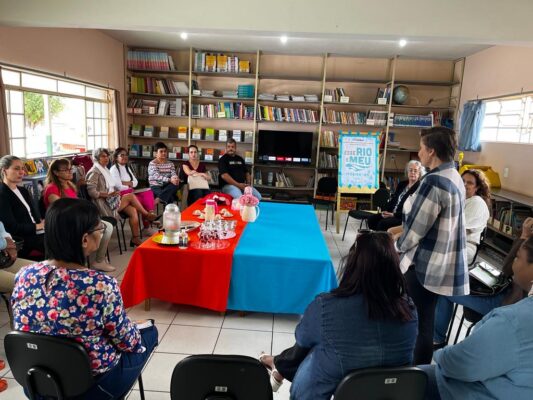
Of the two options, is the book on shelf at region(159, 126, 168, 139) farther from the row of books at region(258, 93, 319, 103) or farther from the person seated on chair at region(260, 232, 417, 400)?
the person seated on chair at region(260, 232, 417, 400)

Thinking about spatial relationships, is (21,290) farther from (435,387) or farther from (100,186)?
(100,186)

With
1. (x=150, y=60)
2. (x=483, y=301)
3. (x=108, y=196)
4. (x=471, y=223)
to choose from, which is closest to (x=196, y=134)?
(x=150, y=60)

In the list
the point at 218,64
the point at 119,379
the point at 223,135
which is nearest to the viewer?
the point at 119,379

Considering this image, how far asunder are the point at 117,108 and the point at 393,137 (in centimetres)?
507

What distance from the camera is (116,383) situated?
1.54 meters

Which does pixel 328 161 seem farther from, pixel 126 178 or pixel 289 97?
pixel 126 178

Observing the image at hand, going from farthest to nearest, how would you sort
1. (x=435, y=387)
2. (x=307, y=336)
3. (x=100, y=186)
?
(x=100, y=186) < (x=435, y=387) < (x=307, y=336)

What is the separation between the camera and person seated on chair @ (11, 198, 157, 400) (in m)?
1.36

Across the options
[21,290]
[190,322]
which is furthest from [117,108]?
[21,290]

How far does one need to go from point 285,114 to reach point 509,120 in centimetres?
356

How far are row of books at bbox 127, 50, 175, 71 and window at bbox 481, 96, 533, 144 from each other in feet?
17.9

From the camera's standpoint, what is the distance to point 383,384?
124 centimetres

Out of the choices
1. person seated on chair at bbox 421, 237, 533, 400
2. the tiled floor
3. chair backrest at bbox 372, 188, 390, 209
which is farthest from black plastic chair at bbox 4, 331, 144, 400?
chair backrest at bbox 372, 188, 390, 209

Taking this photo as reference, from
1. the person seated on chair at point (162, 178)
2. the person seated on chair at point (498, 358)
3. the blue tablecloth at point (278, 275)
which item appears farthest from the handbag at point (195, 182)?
the person seated on chair at point (498, 358)
